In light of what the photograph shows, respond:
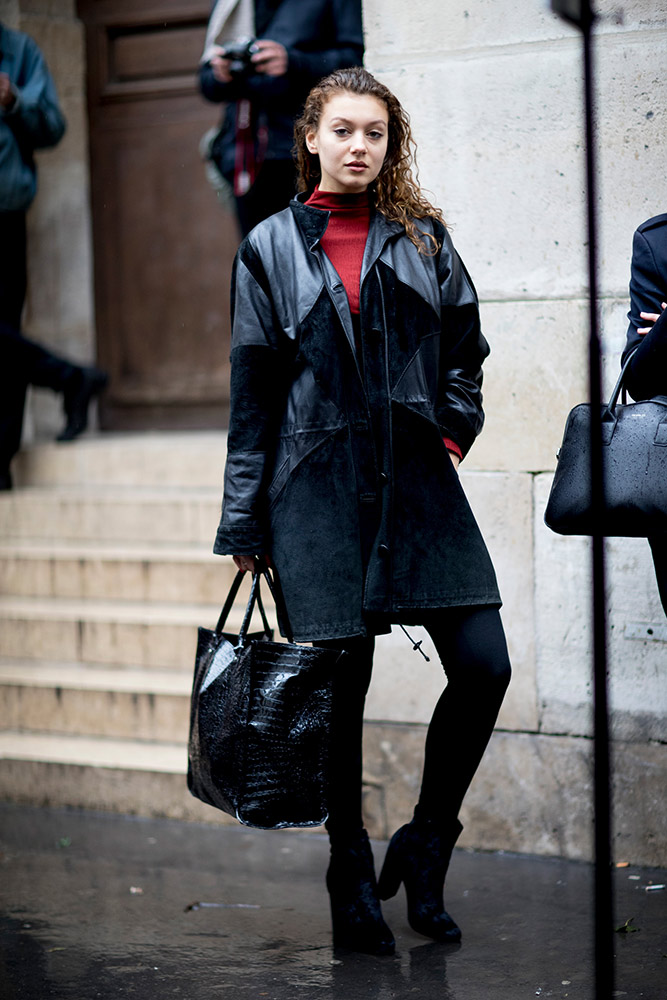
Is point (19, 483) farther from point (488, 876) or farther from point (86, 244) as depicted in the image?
point (488, 876)

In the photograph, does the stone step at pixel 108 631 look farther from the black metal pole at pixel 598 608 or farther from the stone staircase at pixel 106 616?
the black metal pole at pixel 598 608

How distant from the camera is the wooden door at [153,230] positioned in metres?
6.47

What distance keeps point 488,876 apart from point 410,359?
1700mm

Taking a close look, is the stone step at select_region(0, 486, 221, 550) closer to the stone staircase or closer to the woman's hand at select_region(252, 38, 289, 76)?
the stone staircase

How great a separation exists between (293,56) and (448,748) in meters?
2.75

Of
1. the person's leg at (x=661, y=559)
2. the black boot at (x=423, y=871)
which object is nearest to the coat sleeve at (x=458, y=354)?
the person's leg at (x=661, y=559)

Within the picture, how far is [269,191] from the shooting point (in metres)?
5.11

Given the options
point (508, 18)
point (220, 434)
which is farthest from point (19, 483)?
point (508, 18)

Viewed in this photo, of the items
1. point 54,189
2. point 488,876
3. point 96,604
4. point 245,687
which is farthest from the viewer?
point 54,189

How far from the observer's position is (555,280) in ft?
13.0

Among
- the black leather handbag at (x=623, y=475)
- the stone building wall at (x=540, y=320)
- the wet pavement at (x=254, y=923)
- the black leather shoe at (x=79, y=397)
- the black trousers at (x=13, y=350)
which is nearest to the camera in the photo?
the black leather handbag at (x=623, y=475)

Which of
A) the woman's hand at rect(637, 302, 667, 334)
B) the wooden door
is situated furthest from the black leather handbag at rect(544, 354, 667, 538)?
the wooden door

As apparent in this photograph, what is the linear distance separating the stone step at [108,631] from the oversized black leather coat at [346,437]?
175cm

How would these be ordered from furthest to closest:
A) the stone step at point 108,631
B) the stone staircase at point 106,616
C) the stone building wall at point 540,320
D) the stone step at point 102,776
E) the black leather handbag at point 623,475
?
the stone step at point 108,631 < the stone staircase at point 106,616 < the stone step at point 102,776 < the stone building wall at point 540,320 < the black leather handbag at point 623,475
